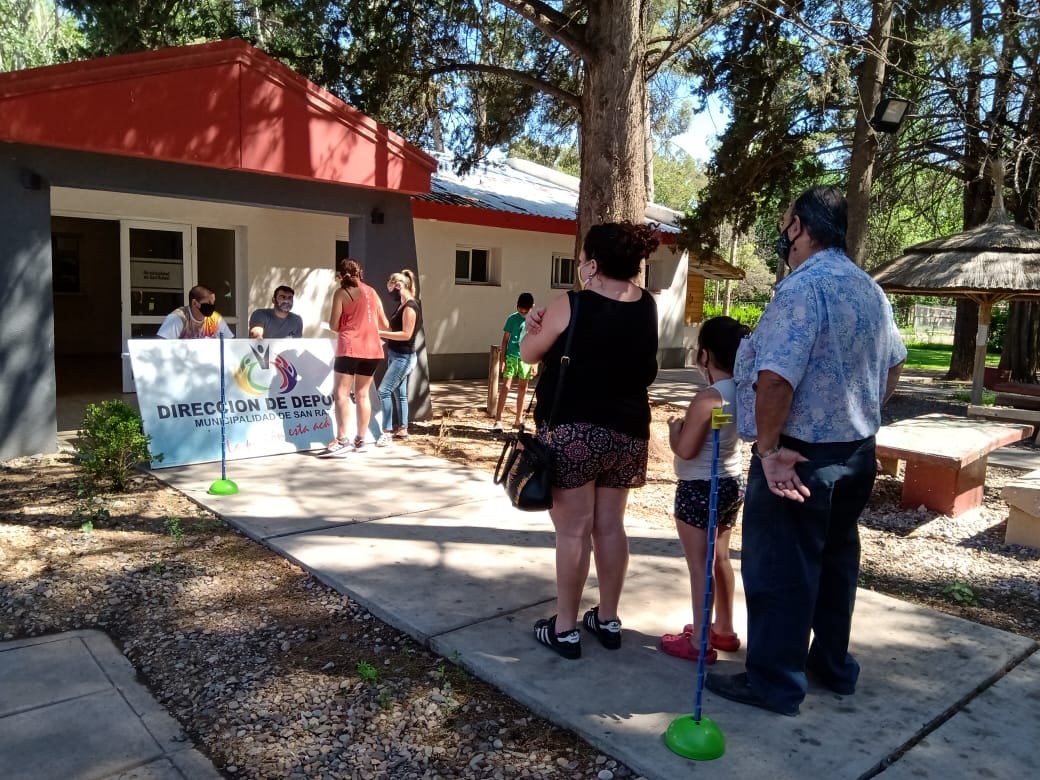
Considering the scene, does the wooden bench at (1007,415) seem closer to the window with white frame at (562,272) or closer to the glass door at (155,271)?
the window with white frame at (562,272)

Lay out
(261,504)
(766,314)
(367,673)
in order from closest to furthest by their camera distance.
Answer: (766,314)
(367,673)
(261,504)

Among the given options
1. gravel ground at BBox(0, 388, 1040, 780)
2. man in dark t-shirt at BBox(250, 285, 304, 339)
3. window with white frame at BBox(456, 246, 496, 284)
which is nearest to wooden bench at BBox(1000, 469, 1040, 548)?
gravel ground at BBox(0, 388, 1040, 780)

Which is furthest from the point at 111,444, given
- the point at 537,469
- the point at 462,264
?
the point at 462,264

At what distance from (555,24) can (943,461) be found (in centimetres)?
516

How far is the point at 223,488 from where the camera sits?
6.02 meters

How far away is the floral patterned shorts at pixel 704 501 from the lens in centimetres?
331

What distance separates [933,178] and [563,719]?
16931 mm

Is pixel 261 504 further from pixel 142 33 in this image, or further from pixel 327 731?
pixel 142 33

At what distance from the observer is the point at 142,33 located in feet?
30.5

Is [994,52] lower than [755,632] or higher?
higher

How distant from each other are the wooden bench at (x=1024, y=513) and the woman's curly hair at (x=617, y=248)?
3816 mm

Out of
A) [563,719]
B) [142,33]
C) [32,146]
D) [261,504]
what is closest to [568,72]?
[142,33]

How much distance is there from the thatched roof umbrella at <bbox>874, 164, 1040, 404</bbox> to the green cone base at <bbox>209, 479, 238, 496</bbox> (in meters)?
7.49

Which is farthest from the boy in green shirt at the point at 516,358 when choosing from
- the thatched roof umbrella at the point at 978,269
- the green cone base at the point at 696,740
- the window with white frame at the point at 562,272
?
the window with white frame at the point at 562,272
